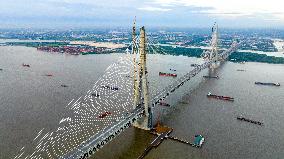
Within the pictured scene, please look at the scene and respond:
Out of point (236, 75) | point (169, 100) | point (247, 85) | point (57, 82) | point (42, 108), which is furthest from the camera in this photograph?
point (236, 75)

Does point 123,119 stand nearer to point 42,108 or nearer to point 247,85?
point 42,108

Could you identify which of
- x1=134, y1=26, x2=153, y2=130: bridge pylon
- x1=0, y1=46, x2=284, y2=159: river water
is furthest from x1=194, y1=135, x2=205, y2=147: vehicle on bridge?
x1=134, y1=26, x2=153, y2=130: bridge pylon

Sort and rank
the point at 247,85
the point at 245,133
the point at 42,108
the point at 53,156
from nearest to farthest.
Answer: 1. the point at 53,156
2. the point at 245,133
3. the point at 42,108
4. the point at 247,85

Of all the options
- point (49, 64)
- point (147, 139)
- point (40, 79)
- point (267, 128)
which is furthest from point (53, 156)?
point (49, 64)

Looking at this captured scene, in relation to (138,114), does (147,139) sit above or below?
below

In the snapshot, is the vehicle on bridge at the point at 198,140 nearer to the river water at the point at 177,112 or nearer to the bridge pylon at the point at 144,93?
the river water at the point at 177,112

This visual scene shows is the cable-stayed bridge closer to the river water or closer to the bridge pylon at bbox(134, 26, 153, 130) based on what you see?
the bridge pylon at bbox(134, 26, 153, 130)
